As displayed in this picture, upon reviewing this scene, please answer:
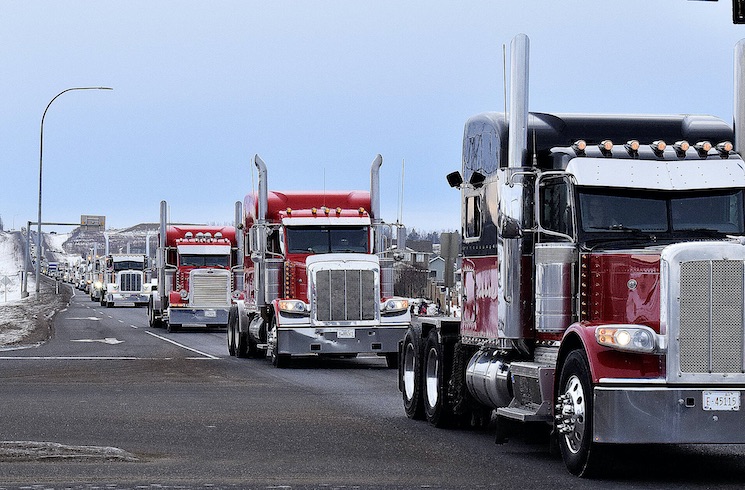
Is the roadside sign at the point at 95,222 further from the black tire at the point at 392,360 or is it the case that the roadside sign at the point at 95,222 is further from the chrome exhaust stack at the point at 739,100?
the chrome exhaust stack at the point at 739,100

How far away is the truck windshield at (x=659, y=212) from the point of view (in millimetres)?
13422

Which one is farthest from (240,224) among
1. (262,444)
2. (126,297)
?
(126,297)

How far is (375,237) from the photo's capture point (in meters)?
31.2

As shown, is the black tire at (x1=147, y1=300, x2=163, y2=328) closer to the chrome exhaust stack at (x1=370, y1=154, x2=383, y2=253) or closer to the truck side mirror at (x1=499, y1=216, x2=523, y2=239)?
the chrome exhaust stack at (x1=370, y1=154, x2=383, y2=253)

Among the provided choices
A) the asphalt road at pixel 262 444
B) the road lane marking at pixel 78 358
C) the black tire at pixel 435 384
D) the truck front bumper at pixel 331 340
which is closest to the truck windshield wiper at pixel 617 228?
the asphalt road at pixel 262 444

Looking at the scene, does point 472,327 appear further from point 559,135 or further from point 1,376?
point 1,376

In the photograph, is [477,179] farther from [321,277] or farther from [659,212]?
[321,277]

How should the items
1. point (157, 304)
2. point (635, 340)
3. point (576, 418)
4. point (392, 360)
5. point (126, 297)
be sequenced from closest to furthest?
point (635, 340)
point (576, 418)
point (392, 360)
point (157, 304)
point (126, 297)

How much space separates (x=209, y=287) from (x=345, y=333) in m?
23.9

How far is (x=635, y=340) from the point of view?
39.5ft

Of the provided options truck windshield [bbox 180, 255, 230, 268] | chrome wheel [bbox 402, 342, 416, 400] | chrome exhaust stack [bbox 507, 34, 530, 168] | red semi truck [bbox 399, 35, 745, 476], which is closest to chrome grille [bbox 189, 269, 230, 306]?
truck windshield [bbox 180, 255, 230, 268]

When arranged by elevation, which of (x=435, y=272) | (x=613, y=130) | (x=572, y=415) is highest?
(x=613, y=130)

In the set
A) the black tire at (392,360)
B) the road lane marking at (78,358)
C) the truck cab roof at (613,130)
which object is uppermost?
the truck cab roof at (613,130)

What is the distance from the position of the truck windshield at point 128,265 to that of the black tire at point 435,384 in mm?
77843
